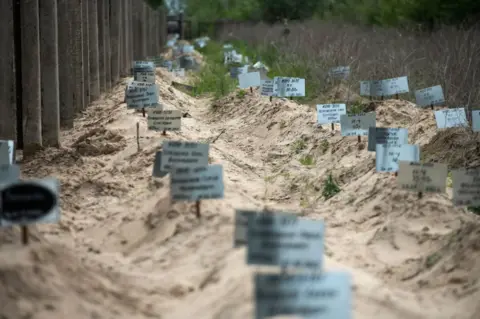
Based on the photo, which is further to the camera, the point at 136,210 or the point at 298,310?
the point at 136,210

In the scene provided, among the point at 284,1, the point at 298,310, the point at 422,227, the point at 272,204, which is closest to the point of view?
the point at 298,310

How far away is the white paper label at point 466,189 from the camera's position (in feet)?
17.3

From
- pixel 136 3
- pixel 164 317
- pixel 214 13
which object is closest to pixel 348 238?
pixel 164 317

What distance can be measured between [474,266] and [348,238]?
3.74 feet

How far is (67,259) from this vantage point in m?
3.94

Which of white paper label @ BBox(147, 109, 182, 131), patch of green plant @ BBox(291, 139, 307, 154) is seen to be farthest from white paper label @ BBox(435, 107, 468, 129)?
white paper label @ BBox(147, 109, 182, 131)

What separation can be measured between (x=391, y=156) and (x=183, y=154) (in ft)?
5.89

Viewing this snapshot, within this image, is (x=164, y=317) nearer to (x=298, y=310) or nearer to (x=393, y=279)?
(x=298, y=310)

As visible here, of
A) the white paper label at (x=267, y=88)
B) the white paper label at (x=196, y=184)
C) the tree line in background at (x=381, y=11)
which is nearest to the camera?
the white paper label at (x=196, y=184)

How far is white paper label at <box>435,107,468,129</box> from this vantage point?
7879mm

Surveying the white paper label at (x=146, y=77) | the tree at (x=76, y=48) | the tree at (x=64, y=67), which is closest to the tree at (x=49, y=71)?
the tree at (x=64, y=67)

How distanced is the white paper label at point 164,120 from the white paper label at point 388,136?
1.85 m

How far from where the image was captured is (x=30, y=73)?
7891 mm

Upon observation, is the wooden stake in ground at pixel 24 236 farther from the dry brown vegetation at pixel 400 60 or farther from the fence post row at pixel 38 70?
the dry brown vegetation at pixel 400 60
